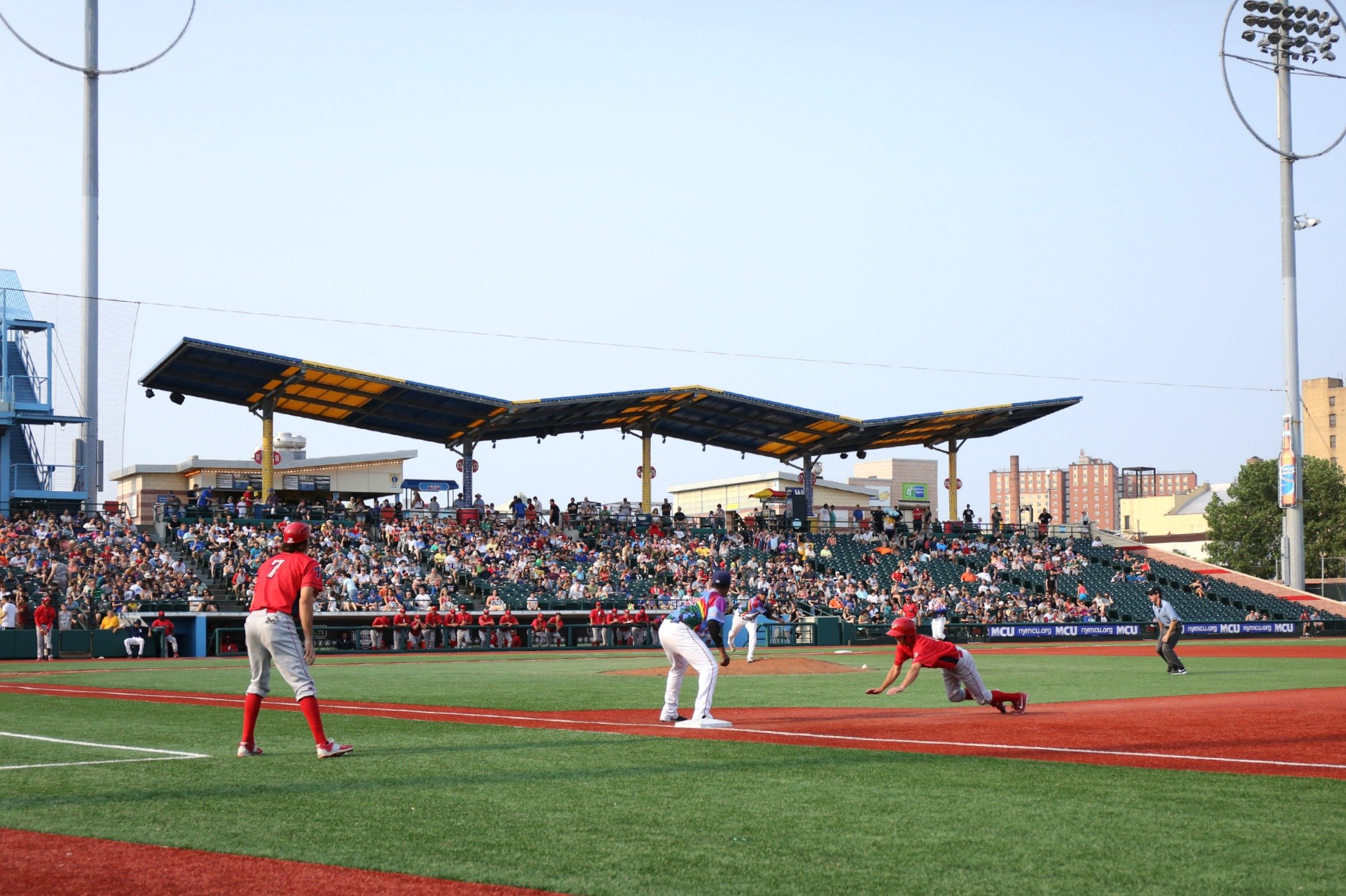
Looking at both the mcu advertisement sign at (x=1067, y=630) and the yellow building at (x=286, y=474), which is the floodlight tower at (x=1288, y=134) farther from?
the yellow building at (x=286, y=474)

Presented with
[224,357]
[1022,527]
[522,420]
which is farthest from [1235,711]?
[1022,527]

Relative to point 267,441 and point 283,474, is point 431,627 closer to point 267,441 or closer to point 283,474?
point 267,441

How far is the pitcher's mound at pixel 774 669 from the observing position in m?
22.9

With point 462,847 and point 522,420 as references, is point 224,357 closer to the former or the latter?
point 522,420

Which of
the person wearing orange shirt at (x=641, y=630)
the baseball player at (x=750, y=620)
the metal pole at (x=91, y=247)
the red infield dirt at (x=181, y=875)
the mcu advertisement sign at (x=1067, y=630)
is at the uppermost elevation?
the metal pole at (x=91, y=247)

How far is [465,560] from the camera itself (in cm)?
3981

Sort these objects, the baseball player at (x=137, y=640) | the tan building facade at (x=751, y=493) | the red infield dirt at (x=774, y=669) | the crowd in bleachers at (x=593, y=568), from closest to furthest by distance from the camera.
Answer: the red infield dirt at (x=774, y=669), the baseball player at (x=137, y=640), the crowd in bleachers at (x=593, y=568), the tan building facade at (x=751, y=493)

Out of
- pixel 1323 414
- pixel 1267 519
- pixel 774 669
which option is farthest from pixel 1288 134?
pixel 1323 414

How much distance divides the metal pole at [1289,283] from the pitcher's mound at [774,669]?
2499cm

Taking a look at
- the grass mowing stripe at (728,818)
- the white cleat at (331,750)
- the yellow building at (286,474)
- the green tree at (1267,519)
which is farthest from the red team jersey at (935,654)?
the green tree at (1267,519)

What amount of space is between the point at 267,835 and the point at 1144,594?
46.8 metres

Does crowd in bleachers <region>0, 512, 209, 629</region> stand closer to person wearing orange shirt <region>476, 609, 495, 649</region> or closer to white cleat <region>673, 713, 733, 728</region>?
person wearing orange shirt <region>476, 609, 495, 649</region>

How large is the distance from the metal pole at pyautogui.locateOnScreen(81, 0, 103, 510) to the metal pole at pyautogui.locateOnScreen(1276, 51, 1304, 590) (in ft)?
125

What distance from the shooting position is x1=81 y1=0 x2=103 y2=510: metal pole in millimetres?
40000
